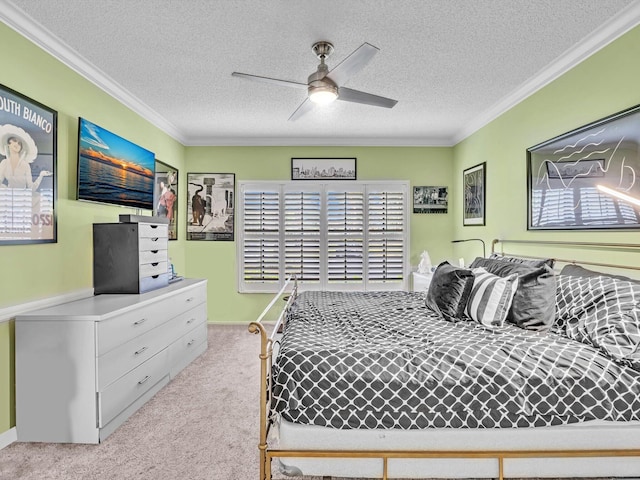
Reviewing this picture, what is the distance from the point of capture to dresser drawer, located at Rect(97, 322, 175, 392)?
91.6 inches

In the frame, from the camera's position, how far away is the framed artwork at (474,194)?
4.25m

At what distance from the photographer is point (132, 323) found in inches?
104

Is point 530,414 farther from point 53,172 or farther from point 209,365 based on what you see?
point 53,172

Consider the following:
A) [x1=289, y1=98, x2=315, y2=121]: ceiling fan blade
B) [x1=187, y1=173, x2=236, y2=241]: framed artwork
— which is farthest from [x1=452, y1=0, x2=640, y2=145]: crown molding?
[x1=187, y1=173, x2=236, y2=241]: framed artwork

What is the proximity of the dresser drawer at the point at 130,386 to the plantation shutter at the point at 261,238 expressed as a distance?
6.91 ft

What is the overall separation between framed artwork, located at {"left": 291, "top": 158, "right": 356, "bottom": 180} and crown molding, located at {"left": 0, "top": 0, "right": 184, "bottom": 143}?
6.45 ft

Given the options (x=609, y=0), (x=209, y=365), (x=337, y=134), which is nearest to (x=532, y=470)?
(x=609, y=0)

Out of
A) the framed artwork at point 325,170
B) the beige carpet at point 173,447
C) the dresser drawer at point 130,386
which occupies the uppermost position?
the framed artwork at point 325,170

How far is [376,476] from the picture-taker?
1.74 m

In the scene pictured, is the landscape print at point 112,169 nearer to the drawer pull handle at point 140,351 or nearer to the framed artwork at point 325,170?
the drawer pull handle at point 140,351

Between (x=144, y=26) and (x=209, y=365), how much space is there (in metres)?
2.86

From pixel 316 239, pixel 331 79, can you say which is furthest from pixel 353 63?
pixel 316 239

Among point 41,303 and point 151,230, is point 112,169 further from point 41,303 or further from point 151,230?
point 41,303

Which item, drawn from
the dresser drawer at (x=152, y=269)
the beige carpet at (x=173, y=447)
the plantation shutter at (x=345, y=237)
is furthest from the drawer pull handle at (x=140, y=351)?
the plantation shutter at (x=345, y=237)
